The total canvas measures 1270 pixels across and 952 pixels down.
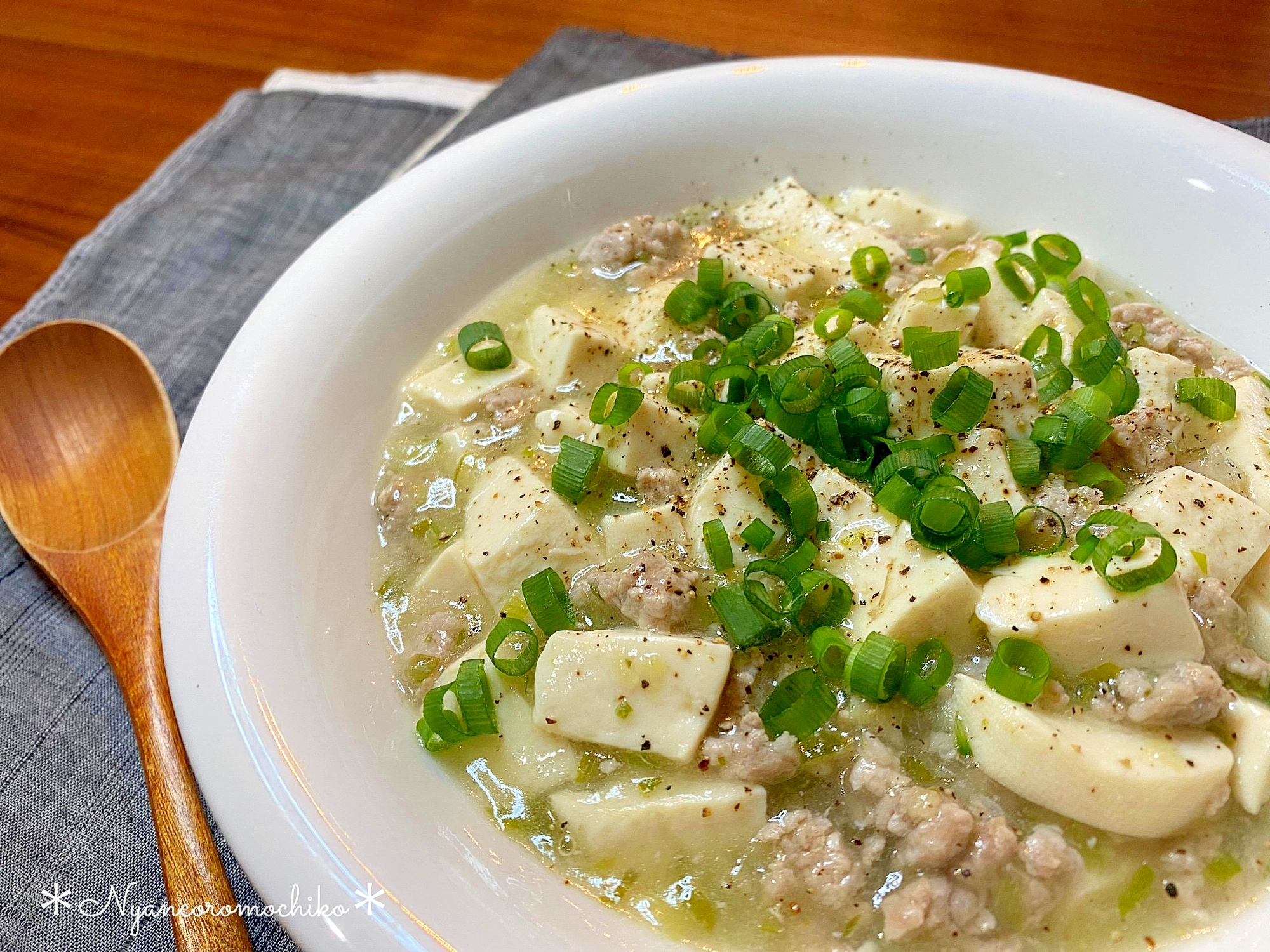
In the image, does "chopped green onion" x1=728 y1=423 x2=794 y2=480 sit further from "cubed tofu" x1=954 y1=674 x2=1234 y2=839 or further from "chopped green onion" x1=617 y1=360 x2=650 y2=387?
"cubed tofu" x1=954 y1=674 x2=1234 y2=839

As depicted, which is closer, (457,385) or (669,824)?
(669,824)

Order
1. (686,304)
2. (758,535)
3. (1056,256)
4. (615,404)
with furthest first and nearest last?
1. (1056,256)
2. (686,304)
3. (615,404)
4. (758,535)

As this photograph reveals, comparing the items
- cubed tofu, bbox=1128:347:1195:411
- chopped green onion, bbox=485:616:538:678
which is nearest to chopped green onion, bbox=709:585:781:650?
chopped green onion, bbox=485:616:538:678

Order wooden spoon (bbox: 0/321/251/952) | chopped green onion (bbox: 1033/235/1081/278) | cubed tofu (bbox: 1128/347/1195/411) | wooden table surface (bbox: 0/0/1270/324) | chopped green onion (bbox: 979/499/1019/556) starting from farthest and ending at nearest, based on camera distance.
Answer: wooden table surface (bbox: 0/0/1270/324) < chopped green onion (bbox: 1033/235/1081/278) < cubed tofu (bbox: 1128/347/1195/411) < chopped green onion (bbox: 979/499/1019/556) < wooden spoon (bbox: 0/321/251/952)

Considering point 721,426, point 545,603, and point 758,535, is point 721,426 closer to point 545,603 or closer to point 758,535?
point 758,535

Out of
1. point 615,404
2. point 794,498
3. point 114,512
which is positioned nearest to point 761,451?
point 794,498

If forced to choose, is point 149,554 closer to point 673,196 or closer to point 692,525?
point 692,525

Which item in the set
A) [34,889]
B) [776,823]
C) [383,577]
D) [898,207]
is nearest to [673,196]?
[898,207]
